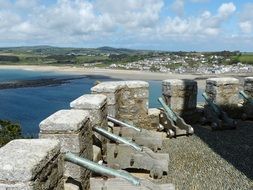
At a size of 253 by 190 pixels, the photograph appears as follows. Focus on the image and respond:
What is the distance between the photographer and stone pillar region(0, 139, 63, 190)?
11.5ft

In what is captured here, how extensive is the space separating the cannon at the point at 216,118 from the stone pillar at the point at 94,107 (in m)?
3.74

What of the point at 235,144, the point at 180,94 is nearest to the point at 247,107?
the point at 180,94

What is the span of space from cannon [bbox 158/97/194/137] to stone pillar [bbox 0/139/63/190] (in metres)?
5.89

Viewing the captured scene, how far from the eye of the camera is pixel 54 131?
5508 mm

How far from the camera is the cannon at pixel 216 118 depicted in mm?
10750

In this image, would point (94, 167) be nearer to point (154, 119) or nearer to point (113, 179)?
point (113, 179)

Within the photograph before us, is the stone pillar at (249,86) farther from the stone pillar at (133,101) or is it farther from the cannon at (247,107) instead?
the stone pillar at (133,101)

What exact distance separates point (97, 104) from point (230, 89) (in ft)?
17.1

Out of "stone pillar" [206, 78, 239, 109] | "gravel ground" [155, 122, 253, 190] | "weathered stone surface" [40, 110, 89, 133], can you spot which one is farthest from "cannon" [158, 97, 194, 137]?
"weathered stone surface" [40, 110, 89, 133]

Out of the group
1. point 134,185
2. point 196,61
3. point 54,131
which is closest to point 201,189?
point 134,185

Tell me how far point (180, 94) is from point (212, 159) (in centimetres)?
314

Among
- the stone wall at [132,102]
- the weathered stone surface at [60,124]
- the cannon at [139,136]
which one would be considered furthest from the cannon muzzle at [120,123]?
the weathered stone surface at [60,124]

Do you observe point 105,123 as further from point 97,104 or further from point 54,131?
point 54,131

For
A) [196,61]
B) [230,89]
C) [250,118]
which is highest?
[230,89]
